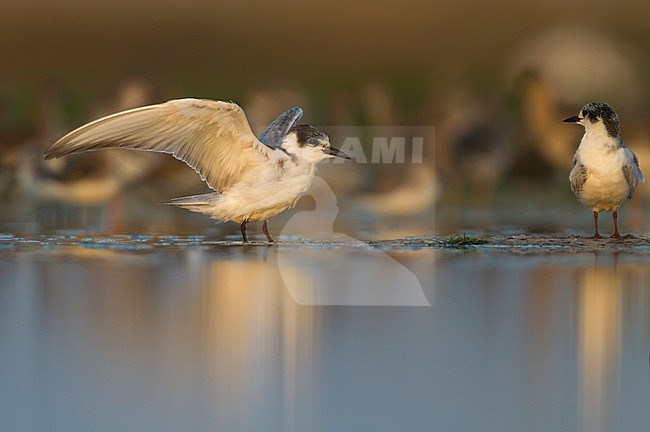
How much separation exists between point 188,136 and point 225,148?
250 millimetres

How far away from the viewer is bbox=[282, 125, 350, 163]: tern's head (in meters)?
6.69

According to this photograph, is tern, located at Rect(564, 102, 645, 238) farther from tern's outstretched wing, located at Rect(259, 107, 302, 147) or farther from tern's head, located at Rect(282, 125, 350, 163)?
tern's outstretched wing, located at Rect(259, 107, 302, 147)

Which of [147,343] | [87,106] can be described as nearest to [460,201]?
[87,106]

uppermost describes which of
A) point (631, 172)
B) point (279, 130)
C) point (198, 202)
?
point (279, 130)

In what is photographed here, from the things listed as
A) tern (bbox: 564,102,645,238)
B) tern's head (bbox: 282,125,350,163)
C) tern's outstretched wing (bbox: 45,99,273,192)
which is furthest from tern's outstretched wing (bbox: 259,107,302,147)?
tern (bbox: 564,102,645,238)

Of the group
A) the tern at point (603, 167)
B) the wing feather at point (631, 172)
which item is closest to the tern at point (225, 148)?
the tern at point (603, 167)

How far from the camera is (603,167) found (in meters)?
7.19

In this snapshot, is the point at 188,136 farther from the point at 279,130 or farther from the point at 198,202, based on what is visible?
the point at 279,130

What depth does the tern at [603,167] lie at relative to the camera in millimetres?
7172

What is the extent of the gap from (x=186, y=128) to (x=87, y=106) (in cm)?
622

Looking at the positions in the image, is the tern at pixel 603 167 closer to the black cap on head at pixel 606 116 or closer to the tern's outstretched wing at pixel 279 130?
the black cap on head at pixel 606 116

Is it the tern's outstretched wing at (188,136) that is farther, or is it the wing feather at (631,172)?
the wing feather at (631,172)

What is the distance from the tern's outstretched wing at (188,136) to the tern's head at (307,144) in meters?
0.19

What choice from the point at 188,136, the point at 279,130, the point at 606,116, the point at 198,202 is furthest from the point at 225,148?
the point at 606,116
